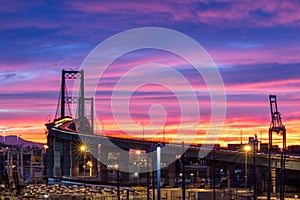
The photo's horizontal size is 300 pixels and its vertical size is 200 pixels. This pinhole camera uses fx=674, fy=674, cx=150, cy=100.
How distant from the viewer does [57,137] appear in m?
102

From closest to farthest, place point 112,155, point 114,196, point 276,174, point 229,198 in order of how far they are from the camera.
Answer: point 114,196 < point 229,198 < point 276,174 < point 112,155

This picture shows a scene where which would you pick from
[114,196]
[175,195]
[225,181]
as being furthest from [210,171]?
[114,196]

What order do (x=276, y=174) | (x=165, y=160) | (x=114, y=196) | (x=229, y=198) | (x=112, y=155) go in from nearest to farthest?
1. (x=114, y=196)
2. (x=229, y=198)
3. (x=276, y=174)
4. (x=165, y=160)
5. (x=112, y=155)

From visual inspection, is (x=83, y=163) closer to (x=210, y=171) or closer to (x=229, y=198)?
(x=210, y=171)

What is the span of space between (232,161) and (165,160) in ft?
38.2

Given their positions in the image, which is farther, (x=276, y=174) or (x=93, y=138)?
(x=93, y=138)

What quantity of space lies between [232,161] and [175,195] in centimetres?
3932

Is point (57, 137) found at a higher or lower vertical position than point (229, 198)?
higher

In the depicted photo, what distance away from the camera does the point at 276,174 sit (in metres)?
88.8

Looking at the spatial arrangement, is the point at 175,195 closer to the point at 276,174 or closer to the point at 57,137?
the point at 276,174

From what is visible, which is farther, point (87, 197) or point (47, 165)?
point (47, 165)

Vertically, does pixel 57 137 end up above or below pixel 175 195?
above

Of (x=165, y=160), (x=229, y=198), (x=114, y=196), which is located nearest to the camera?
(x=114, y=196)

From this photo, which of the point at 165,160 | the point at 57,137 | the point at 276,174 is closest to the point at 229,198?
the point at 276,174
